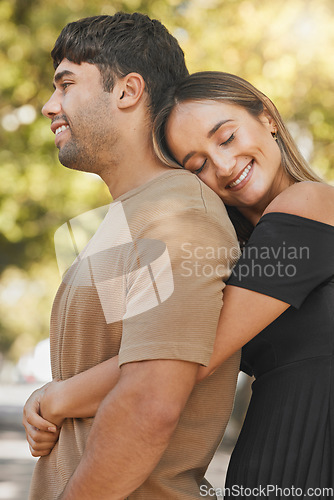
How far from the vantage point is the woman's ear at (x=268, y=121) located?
2.60 m

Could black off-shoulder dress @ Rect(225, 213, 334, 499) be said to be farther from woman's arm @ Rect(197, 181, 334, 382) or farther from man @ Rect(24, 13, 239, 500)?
man @ Rect(24, 13, 239, 500)

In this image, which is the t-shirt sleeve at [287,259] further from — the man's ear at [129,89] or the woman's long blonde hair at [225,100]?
the man's ear at [129,89]

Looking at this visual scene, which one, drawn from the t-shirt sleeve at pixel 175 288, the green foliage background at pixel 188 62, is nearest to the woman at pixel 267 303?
the t-shirt sleeve at pixel 175 288

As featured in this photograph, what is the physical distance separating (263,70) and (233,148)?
6.51 metres

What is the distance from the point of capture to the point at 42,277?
50.4 feet

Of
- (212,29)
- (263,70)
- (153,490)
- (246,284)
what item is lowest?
(153,490)

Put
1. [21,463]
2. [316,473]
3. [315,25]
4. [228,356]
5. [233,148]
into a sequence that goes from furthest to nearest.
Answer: [21,463] → [315,25] → [233,148] → [316,473] → [228,356]

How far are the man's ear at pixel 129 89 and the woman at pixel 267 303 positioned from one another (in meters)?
0.12

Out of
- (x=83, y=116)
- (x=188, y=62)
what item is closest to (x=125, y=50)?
(x=83, y=116)

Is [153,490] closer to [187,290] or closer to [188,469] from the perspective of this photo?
[188,469]

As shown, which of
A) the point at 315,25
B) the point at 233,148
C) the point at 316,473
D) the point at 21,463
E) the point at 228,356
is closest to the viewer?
the point at 228,356

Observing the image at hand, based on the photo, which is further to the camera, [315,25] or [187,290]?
[315,25]

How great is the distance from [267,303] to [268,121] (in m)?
0.95

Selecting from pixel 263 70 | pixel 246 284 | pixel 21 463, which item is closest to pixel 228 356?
pixel 246 284
